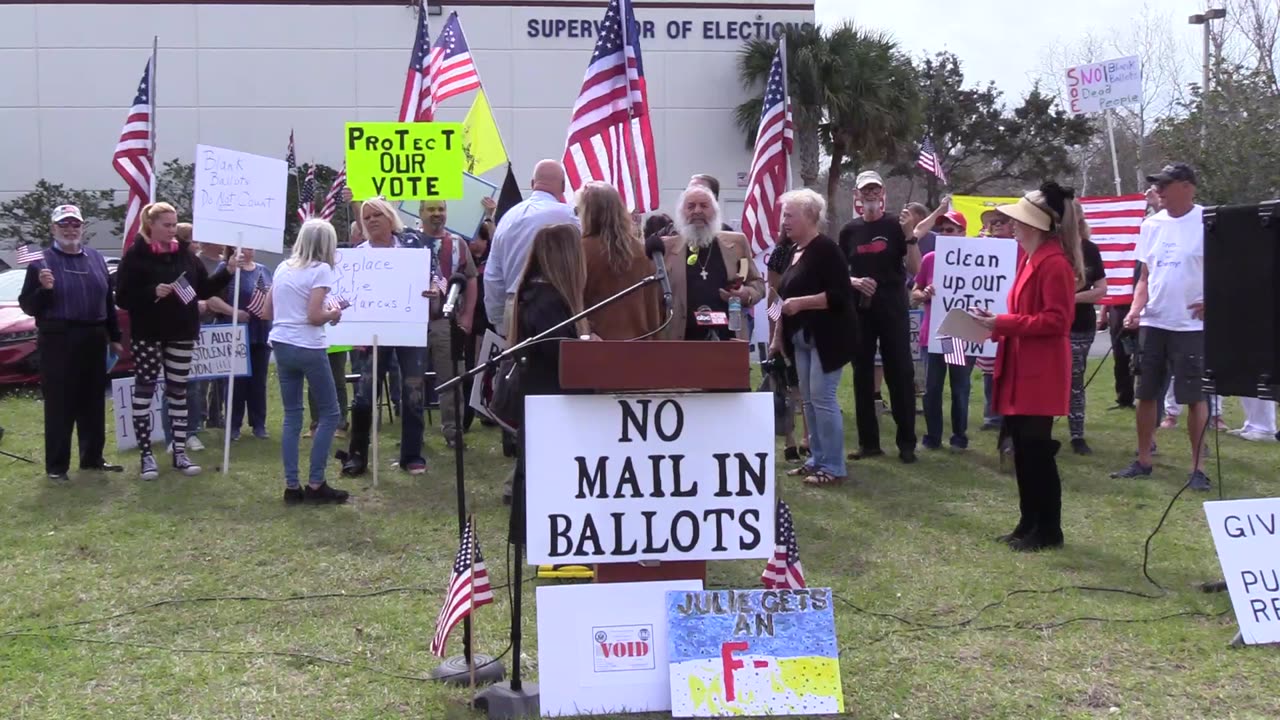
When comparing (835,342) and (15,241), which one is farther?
(15,241)

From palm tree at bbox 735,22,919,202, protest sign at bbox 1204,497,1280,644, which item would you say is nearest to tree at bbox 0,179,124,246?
palm tree at bbox 735,22,919,202

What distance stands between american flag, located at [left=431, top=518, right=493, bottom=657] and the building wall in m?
25.2

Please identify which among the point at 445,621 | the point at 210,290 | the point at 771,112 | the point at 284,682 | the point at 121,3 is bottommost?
the point at 284,682

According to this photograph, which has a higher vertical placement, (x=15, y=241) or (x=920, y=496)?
(x=15, y=241)

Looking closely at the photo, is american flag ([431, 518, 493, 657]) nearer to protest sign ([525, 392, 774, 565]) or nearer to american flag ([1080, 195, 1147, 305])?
protest sign ([525, 392, 774, 565])

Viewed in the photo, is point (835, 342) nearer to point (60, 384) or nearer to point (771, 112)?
point (771, 112)

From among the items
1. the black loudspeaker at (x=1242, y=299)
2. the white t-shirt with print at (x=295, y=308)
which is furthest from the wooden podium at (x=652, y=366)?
the white t-shirt with print at (x=295, y=308)

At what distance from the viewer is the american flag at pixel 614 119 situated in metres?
8.09

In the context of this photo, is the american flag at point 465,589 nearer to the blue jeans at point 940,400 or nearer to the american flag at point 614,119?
the american flag at point 614,119

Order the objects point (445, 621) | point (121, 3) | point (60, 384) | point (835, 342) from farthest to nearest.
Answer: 1. point (121, 3)
2. point (60, 384)
3. point (835, 342)
4. point (445, 621)

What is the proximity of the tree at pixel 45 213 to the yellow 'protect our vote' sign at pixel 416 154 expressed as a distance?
17.8 metres

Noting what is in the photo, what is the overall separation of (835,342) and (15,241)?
2322cm

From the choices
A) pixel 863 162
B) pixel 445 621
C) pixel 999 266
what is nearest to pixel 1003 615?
pixel 445 621

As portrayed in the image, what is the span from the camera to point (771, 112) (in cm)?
1038
